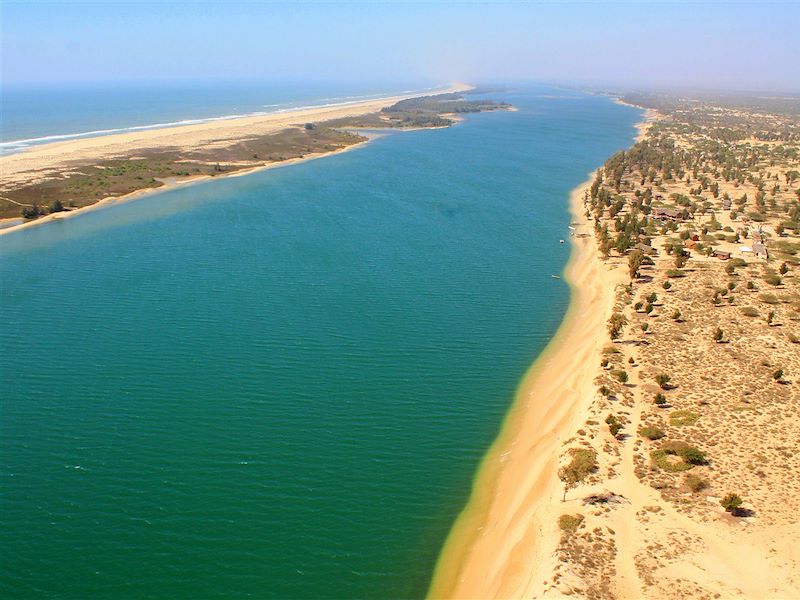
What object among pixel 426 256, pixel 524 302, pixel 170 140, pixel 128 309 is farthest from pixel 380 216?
pixel 170 140

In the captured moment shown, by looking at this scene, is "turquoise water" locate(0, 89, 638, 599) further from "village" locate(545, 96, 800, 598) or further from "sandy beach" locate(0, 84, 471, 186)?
"sandy beach" locate(0, 84, 471, 186)

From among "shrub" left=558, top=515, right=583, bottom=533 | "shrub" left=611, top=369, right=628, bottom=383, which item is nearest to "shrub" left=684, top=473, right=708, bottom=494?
"shrub" left=558, top=515, right=583, bottom=533

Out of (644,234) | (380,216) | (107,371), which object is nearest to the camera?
(107,371)

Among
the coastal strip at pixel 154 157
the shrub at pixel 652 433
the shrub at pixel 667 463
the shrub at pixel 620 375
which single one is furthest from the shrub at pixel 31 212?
the shrub at pixel 667 463

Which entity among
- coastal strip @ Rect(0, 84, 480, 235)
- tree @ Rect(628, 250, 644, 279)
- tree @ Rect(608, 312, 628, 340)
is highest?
coastal strip @ Rect(0, 84, 480, 235)

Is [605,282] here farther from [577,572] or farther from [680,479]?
[577,572]

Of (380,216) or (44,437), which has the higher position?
(380,216)

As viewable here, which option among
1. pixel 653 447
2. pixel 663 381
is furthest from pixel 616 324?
pixel 653 447
